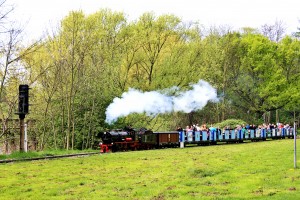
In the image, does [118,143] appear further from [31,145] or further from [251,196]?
[251,196]

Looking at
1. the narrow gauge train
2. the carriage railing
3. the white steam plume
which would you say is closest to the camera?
the narrow gauge train

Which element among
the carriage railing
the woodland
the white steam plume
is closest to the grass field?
the woodland

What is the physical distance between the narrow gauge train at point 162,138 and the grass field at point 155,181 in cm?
1166

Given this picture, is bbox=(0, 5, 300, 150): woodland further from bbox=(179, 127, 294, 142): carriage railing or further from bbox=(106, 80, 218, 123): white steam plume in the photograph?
bbox=(179, 127, 294, 142): carriage railing

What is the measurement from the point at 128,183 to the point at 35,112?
23225mm

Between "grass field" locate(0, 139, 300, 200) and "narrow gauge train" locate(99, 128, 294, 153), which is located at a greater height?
"narrow gauge train" locate(99, 128, 294, 153)

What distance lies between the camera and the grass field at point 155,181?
11328mm

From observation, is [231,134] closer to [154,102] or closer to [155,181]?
[154,102]

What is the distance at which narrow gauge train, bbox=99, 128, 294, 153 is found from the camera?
98.5 ft

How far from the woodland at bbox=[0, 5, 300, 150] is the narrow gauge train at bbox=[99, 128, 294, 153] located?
3677 millimetres

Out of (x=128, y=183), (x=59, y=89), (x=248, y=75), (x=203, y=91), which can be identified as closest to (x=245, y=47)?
(x=248, y=75)

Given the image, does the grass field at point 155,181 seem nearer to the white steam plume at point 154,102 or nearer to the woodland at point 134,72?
the woodland at point 134,72

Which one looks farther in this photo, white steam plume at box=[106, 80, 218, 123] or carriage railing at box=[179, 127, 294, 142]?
white steam plume at box=[106, 80, 218, 123]

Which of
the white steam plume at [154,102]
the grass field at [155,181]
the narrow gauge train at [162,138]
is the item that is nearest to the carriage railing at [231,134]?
the narrow gauge train at [162,138]
